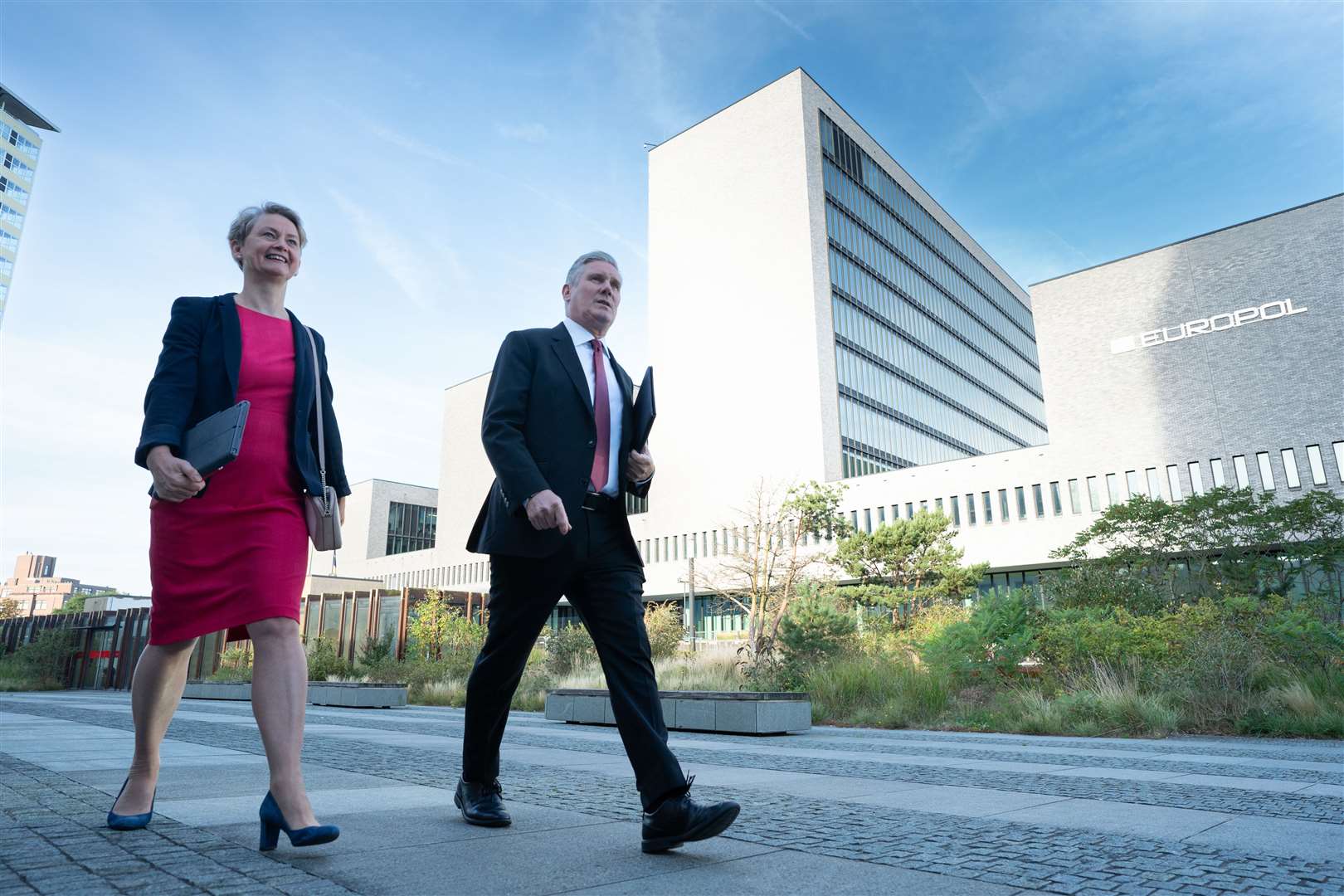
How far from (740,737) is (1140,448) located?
3503 cm

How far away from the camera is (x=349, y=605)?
3731 centimetres

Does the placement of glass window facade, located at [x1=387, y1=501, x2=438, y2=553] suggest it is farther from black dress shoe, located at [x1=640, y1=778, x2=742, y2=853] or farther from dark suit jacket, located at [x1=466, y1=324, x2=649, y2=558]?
black dress shoe, located at [x1=640, y1=778, x2=742, y2=853]

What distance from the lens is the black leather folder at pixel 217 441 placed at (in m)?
2.38

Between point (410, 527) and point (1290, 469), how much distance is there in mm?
76466

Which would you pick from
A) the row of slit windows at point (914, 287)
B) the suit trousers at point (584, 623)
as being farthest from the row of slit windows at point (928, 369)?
the suit trousers at point (584, 623)

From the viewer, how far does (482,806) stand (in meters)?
2.90

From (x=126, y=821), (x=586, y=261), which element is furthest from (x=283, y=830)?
(x=586, y=261)

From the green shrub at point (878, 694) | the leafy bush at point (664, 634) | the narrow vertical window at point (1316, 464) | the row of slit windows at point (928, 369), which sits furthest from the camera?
the row of slit windows at point (928, 369)

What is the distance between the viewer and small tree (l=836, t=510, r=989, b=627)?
35.6 meters

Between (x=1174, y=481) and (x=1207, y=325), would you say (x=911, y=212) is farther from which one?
(x=1174, y=481)

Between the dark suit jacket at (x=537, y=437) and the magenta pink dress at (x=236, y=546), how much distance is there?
59 cm

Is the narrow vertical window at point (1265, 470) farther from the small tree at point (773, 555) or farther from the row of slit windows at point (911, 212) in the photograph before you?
the row of slit windows at point (911, 212)

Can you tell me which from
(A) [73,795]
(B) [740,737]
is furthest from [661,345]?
(A) [73,795]

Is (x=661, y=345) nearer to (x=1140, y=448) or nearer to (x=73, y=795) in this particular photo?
(x=1140, y=448)
